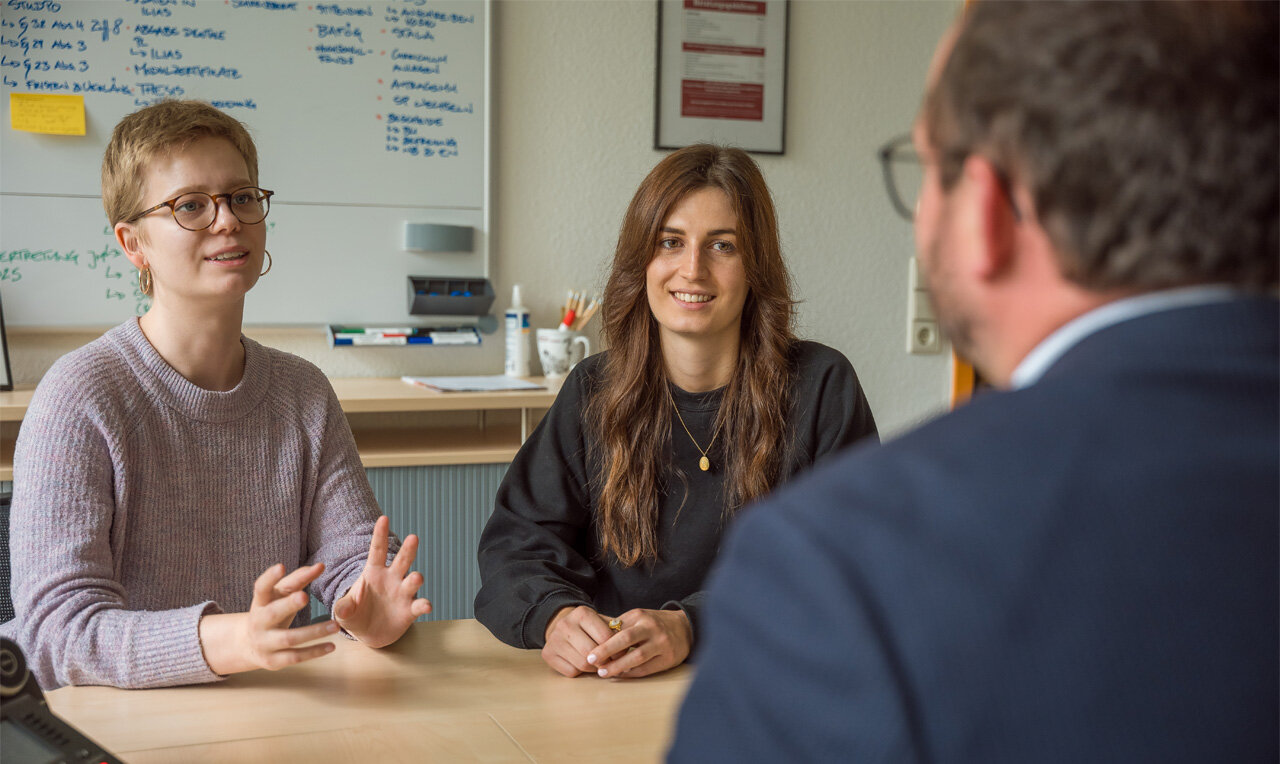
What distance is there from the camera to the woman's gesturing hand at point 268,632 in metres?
0.98

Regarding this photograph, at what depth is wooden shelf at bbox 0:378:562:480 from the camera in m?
2.34

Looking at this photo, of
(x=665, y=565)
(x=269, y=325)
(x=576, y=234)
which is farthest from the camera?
(x=576, y=234)

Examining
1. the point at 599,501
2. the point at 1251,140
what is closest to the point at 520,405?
the point at 599,501

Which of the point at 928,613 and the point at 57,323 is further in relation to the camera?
the point at 57,323

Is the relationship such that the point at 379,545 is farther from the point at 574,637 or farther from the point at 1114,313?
the point at 1114,313

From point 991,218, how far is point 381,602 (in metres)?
0.85

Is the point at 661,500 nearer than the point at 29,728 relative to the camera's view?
No

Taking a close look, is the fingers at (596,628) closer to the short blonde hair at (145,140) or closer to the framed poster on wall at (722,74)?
the short blonde hair at (145,140)

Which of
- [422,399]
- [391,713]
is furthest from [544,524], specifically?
[422,399]

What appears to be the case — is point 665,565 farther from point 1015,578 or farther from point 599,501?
point 1015,578

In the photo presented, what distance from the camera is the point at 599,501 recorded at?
150 cm

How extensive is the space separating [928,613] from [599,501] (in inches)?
44.5

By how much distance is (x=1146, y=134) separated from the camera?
438mm

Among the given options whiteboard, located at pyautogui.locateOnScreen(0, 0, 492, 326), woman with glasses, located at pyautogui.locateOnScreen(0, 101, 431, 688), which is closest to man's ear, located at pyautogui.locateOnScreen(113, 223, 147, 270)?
woman with glasses, located at pyautogui.locateOnScreen(0, 101, 431, 688)
